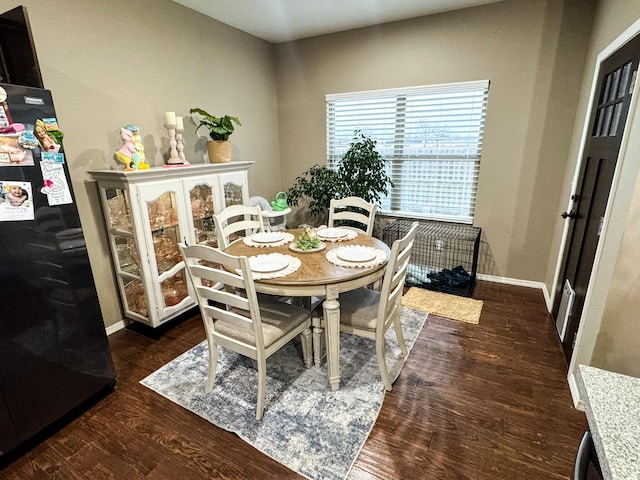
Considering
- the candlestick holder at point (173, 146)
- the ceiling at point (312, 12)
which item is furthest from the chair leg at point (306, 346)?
the ceiling at point (312, 12)

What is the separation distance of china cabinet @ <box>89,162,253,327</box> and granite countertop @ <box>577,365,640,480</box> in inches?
97.6

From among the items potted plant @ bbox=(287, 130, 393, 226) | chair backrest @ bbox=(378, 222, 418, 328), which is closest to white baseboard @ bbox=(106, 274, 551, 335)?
potted plant @ bbox=(287, 130, 393, 226)

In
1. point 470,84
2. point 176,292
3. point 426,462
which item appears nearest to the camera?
point 426,462

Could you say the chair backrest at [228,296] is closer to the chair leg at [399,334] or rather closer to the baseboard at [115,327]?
the chair leg at [399,334]

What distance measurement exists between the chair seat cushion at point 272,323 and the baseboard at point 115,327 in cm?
128

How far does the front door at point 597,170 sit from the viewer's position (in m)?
1.84

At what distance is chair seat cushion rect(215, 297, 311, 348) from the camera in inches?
71.2

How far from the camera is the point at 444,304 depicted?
3037 millimetres

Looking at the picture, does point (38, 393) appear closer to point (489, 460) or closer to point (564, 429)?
point (489, 460)

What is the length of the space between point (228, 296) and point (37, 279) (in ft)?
2.98

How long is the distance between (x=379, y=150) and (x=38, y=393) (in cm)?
354

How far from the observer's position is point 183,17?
2836 millimetres

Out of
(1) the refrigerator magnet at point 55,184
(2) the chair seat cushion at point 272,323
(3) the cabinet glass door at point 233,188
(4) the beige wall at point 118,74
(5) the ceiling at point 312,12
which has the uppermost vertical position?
(5) the ceiling at point 312,12

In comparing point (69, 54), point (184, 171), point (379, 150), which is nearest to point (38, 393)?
point (184, 171)
